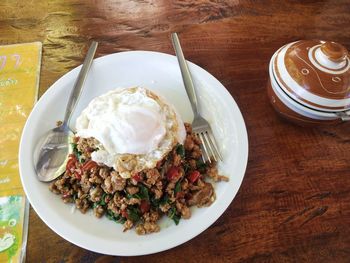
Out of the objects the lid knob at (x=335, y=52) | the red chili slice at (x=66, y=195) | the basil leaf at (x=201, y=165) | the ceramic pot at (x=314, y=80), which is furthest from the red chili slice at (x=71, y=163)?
the lid knob at (x=335, y=52)

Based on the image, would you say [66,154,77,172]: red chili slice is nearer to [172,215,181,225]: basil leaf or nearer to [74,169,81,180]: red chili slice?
[74,169,81,180]: red chili slice

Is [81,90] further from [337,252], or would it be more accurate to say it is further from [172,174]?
[337,252]

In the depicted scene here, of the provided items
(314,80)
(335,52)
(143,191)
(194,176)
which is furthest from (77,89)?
(335,52)

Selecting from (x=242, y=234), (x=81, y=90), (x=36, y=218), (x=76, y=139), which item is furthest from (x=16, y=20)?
(x=242, y=234)

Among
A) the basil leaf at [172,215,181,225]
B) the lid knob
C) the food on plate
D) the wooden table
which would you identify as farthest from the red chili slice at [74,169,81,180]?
the lid knob

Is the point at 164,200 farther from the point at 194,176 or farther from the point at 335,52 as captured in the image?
the point at 335,52

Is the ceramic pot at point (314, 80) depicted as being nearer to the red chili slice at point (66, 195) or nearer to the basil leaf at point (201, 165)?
the basil leaf at point (201, 165)
